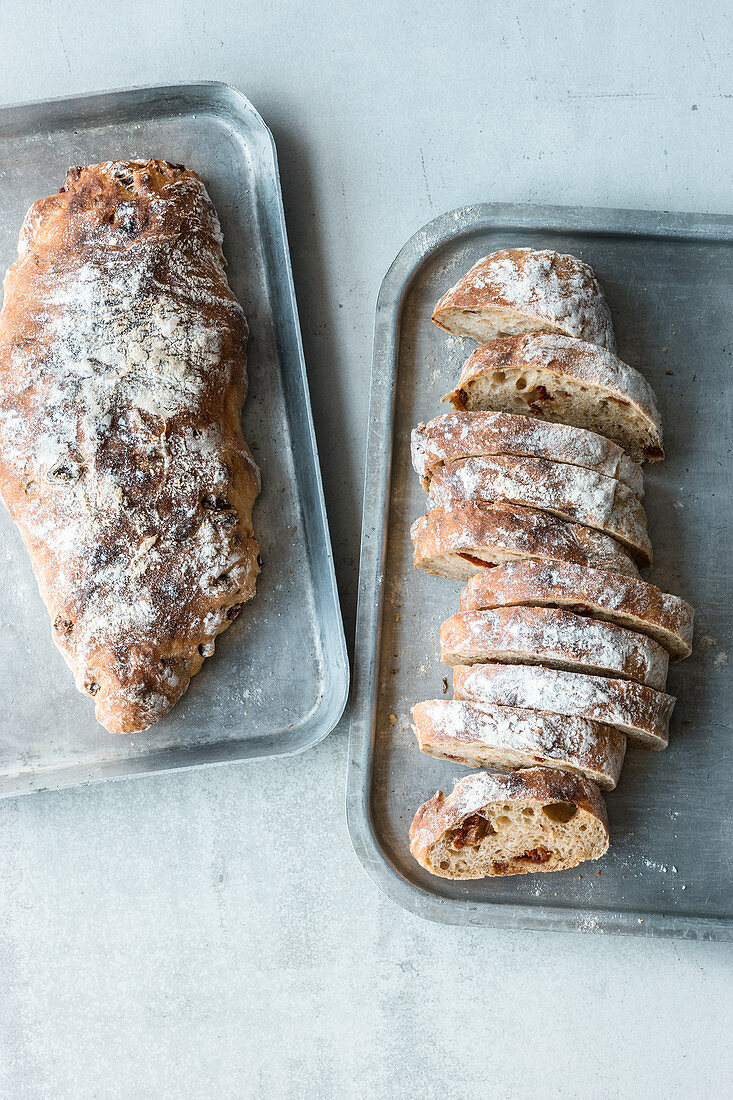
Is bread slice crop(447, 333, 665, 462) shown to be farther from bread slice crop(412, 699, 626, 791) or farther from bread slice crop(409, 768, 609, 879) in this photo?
bread slice crop(409, 768, 609, 879)

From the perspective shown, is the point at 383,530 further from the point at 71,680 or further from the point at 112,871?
the point at 112,871

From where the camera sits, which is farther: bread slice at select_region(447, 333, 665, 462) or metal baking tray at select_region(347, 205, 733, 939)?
metal baking tray at select_region(347, 205, 733, 939)

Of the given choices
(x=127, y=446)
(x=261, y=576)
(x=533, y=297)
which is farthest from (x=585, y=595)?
(x=127, y=446)

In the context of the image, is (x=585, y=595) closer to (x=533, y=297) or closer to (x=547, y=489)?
(x=547, y=489)

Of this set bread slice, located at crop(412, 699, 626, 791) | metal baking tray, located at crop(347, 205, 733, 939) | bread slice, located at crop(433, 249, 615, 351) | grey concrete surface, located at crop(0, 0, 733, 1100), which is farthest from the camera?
grey concrete surface, located at crop(0, 0, 733, 1100)

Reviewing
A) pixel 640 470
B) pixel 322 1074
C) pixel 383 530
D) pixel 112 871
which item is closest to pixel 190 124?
pixel 383 530

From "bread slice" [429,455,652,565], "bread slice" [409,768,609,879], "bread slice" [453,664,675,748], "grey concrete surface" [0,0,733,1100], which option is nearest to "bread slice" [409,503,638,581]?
"bread slice" [429,455,652,565]

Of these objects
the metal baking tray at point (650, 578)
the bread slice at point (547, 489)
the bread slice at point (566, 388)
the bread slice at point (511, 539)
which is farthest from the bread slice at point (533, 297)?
the bread slice at point (511, 539)
